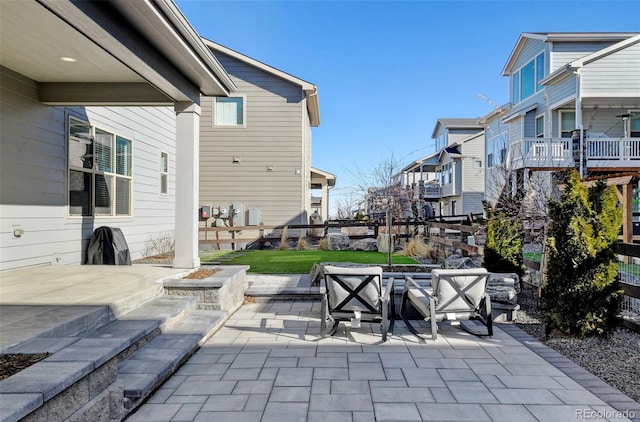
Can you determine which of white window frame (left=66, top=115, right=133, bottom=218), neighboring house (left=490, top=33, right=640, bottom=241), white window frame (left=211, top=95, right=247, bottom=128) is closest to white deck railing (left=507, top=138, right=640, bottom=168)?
neighboring house (left=490, top=33, right=640, bottom=241)

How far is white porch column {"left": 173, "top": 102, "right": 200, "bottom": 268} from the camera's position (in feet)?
19.0

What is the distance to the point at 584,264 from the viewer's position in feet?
14.0

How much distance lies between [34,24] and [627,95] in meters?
15.6

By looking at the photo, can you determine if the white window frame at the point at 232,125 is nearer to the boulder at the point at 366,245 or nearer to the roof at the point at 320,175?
the roof at the point at 320,175

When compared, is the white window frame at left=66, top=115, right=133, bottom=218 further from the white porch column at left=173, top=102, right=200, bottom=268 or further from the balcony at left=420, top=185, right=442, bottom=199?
the balcony at left=420, top=185, right=442, bottom=199

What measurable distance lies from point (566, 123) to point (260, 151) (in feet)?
37.4

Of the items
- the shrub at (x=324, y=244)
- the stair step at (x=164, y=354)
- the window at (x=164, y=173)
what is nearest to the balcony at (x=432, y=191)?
the shrub at (x=324, y=244)

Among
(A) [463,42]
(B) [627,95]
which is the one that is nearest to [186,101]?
(A) [463,42]

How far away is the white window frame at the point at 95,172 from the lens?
6.43 m

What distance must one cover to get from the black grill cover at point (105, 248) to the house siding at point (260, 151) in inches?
234

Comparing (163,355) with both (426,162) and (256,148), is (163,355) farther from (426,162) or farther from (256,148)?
(426,162)

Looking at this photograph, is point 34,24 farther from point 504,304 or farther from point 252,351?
point 504,304

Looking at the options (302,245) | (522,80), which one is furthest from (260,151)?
(522,80)

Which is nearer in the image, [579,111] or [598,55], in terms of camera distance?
[579,111]
